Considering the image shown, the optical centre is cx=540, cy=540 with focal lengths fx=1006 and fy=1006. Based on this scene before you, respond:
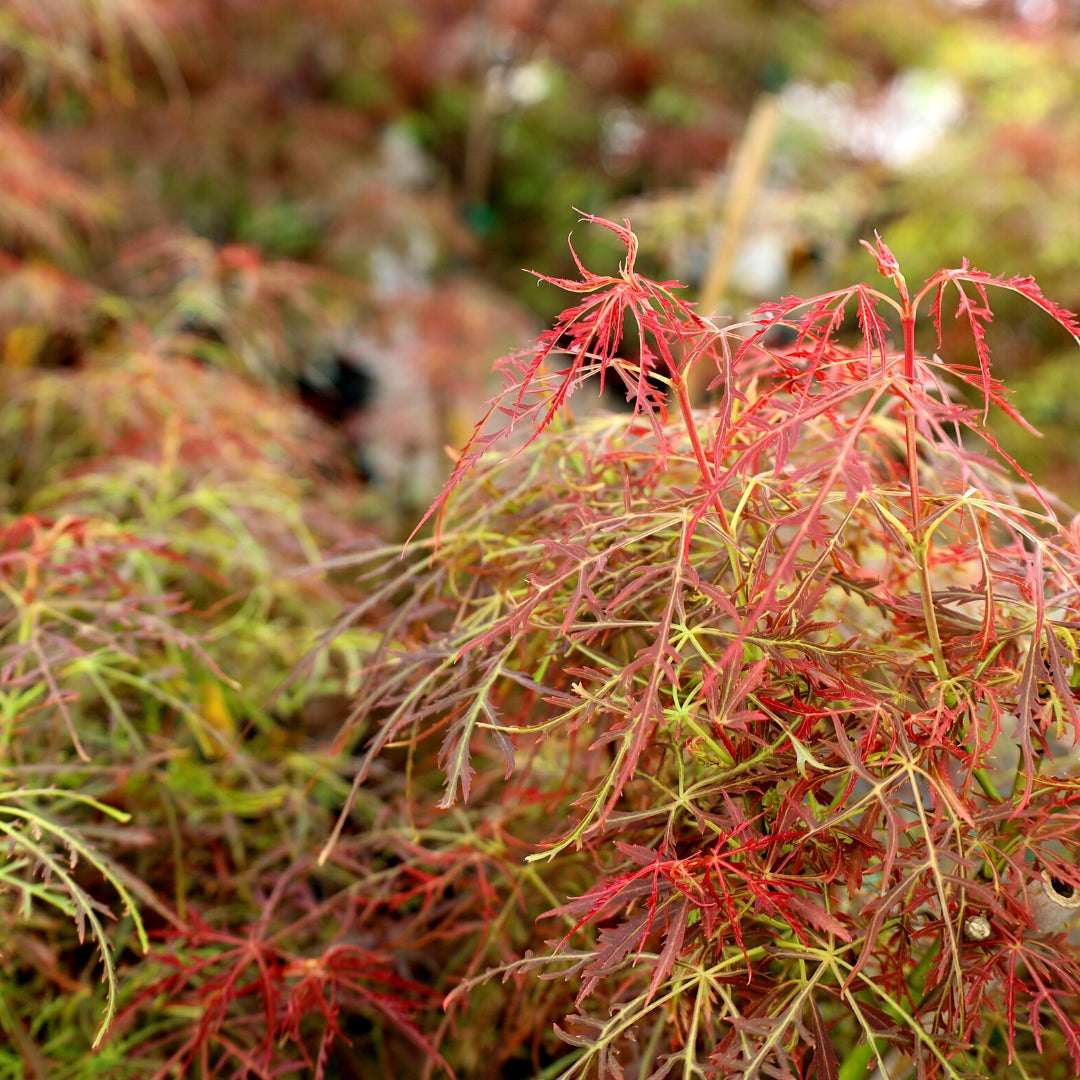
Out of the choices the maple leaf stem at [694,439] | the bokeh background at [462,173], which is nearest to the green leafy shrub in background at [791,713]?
the maple leaf stem at [694,439]

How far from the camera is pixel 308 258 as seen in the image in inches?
84.8

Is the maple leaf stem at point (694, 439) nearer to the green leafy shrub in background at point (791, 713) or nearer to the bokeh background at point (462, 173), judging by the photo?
the green leafy shrub in background at point (791, 713)

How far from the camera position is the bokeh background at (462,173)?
4.50ft

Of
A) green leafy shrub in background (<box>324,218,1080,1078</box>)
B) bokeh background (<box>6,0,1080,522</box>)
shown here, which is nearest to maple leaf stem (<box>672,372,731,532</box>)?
green leafy shrub in background (<box>324,218,1080,1078</box>)

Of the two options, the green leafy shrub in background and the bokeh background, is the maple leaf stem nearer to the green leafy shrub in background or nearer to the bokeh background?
the green leafy shrub in background

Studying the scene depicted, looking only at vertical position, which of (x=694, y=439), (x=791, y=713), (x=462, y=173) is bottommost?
(x=462, y=173)

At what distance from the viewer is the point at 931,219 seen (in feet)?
8.51

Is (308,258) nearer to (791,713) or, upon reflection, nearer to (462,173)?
(462,173)

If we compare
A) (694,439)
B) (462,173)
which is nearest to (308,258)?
(462,173)

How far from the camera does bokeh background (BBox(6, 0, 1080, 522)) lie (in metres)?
1.37

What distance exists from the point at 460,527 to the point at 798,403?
0.61 ft

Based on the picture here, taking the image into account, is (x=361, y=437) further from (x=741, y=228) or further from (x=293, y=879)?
(x=293, y=879)

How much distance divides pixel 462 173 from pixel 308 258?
793 millimetres

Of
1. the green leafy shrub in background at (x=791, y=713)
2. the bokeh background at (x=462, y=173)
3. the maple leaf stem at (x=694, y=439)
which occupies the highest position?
the maple leaf stem at (x=694, y=439)
